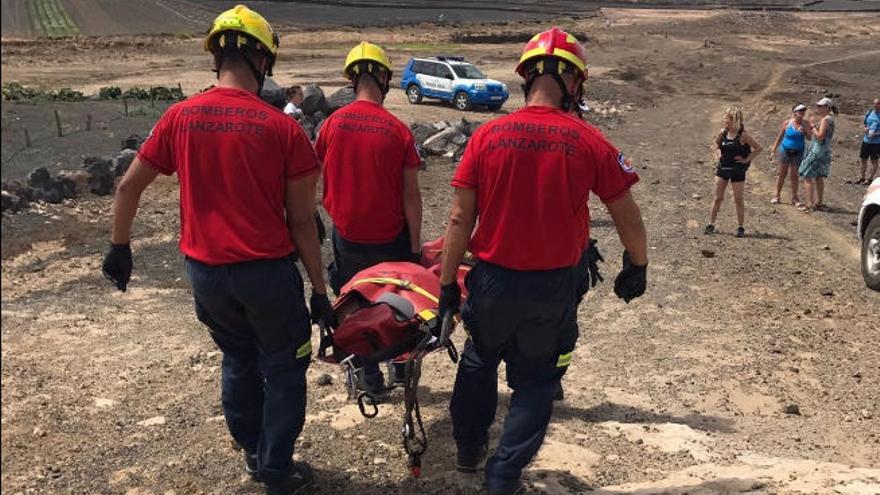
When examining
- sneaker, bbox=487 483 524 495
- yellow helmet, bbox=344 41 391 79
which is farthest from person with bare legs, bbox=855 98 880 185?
sneaker, bbox=487 483 524 495

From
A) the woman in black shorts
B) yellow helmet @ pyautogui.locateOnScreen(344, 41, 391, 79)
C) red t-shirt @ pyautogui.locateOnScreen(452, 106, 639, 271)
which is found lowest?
the woman in black shorts

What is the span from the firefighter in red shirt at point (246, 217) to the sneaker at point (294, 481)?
1cm

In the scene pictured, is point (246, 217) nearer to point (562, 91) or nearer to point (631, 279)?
point (562, 91)

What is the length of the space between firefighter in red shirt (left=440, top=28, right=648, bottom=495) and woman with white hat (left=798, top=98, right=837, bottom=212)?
380 inches

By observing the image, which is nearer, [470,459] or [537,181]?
[537,181]

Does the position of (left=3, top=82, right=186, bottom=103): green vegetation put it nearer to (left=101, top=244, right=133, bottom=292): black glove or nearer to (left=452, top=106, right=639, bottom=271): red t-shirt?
(left=101, top=244, right=133, bottom=292): black glove

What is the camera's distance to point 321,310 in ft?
12.3

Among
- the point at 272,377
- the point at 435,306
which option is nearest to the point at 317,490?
the point at 272,377

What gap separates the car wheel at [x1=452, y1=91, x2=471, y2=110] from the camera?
80.3ft

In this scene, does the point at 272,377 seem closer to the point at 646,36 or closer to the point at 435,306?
the point at 435,306

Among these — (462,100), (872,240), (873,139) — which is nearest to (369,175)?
(872,240)

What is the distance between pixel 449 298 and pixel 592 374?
275 centimetres

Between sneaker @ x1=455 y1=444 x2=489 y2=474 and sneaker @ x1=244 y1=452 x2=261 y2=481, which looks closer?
sneaker @ x1=244 y1=452 x2=261 y2=481

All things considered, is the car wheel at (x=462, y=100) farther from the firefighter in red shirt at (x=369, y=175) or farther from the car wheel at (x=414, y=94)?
the firefighter in red shirt at (x=369, y=175)
